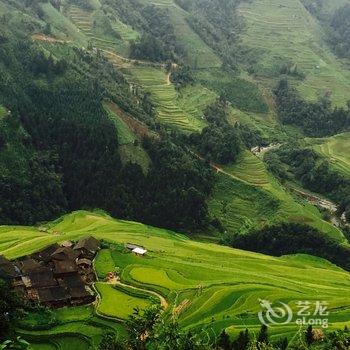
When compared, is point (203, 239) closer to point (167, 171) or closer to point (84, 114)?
point (167, 171)

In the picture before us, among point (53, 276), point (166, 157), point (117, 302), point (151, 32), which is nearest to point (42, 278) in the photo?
point (53, 276)

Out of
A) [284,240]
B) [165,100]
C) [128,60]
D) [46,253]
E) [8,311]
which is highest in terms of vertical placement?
[8,311]

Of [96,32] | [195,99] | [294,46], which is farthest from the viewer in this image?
[294,46]

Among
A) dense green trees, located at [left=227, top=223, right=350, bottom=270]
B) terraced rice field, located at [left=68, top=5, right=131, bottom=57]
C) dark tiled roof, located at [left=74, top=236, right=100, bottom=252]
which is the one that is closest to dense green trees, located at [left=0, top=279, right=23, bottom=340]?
dark tiled roof, located at [left=74, top=236, right=100, bottom=252]

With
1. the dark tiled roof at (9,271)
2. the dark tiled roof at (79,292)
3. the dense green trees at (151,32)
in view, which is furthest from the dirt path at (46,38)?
the dark tiled roof at (79,292)

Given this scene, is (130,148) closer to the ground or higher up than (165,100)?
higher up

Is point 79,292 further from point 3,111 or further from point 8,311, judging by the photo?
point 3,111

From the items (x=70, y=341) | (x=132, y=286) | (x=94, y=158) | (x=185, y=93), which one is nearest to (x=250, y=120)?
(x=185, y=93)

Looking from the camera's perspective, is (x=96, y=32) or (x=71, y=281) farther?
(x=96, y=32)
